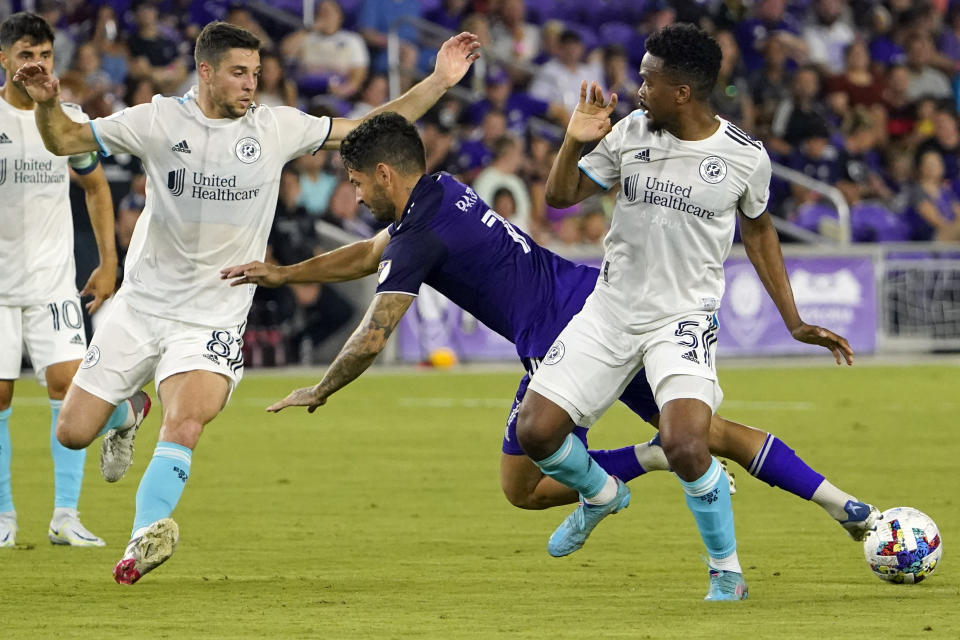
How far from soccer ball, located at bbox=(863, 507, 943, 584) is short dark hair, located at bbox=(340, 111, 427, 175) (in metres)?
2.45

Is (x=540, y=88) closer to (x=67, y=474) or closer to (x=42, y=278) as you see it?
(x=42, y=278)

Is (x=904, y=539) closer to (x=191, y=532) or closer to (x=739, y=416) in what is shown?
(x=191, y=532)

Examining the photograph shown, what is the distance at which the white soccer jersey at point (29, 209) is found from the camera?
8.31 m

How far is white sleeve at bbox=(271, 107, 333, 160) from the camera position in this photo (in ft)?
24.3

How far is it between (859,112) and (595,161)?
54.8 feet

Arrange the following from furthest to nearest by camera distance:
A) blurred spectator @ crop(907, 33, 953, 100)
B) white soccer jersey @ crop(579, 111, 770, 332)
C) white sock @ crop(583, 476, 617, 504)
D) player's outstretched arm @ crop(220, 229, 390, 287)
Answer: blurred spectator @ crop(907, 33, 953, 100), white sock @ crop(583, 476, 617, 504), player's outstretched arm @ crop(220, 229, 390, 287), white soccer jersey @ crop(579, 111, 770, 332)

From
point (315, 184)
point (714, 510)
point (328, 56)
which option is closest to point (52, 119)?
point (714, 510)

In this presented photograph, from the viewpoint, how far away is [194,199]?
7.20 m

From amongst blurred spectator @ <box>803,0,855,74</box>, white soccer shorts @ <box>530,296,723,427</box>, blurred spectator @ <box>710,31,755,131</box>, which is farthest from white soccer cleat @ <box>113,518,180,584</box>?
blurred spectator @ <box>803,0,855,74</box>

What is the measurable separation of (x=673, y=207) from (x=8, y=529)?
381 centimetres

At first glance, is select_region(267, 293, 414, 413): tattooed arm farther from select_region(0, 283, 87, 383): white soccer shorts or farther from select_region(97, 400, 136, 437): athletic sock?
select_region(0, 283, 87, 383): white soccer shorts

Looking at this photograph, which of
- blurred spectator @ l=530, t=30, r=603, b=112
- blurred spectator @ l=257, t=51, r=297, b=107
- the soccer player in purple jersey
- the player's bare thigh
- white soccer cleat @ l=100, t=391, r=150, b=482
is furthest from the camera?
blurred spectator @ l=530, t=30, r=603, b=112

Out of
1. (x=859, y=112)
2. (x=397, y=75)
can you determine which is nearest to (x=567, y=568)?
(x=397, y=75)

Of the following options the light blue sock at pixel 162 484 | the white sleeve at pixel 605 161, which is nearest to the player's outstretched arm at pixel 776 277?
the white sleeve at pixel 605 161
